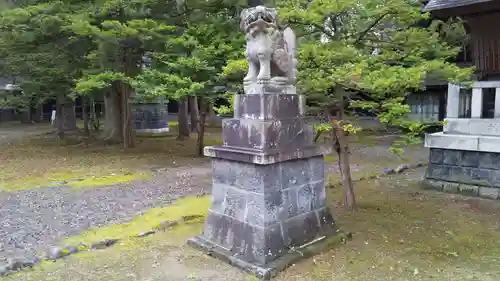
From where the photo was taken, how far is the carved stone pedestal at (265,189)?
5.23m

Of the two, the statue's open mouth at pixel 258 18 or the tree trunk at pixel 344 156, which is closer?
the statue's open mouth at pixel 258 18

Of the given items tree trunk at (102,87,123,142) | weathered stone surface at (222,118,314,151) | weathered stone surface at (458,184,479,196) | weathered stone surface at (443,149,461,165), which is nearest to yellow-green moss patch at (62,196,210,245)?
weathered stone surface at (222,118,314,151)

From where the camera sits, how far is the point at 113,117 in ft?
62.0

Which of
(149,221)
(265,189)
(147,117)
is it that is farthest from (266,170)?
(147,117)

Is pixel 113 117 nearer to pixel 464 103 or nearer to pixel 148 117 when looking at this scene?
pixel 148 117

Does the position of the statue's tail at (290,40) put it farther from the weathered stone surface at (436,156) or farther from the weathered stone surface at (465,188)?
the weathered stone surface at (465,188)

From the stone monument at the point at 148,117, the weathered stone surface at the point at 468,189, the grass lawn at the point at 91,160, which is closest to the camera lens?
the weathered stone surface at the point at 468,189

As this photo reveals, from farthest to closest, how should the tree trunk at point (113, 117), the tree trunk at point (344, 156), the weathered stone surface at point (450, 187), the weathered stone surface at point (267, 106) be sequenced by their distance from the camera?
the tree trunk at point (113, 117), the weathered stone surface at point (450, 187), the tree trunk at point (344, 156), the weathered stone surface at point (267, 106)

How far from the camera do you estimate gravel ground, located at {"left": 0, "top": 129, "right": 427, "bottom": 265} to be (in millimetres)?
6400

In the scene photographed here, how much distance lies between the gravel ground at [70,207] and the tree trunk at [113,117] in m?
7.83

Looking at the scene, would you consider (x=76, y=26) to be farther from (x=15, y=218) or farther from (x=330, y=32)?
(x=330, y=32)

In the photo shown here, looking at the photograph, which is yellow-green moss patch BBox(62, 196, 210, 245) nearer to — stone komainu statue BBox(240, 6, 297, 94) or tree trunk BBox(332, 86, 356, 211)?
tree trunk BBox(332, 86, 356, 211)

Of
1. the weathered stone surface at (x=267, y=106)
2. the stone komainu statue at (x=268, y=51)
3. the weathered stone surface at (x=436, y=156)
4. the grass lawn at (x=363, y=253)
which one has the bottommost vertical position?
the grass lawn at (x=363, y=253)

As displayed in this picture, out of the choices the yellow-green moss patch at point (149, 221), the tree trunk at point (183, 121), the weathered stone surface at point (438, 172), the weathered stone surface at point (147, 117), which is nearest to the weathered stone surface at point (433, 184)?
the weathered stone surface at point (438, 172)
